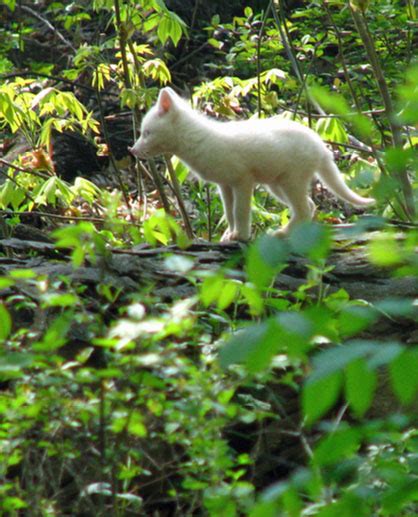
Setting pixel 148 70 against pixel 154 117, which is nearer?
pixel 154 117

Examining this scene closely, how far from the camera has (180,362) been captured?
7.64ft

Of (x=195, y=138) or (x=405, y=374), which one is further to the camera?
(x=195, y=138)

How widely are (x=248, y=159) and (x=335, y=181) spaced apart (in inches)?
26.7

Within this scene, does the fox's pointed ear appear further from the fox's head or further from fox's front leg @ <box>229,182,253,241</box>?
fox's front leg @ <box>229,182,253,241</box>

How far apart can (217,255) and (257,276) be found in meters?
3.28

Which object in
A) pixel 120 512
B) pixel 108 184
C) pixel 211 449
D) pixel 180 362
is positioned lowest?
pixel 108 184

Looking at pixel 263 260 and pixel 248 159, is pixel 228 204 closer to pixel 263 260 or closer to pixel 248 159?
pixel 248 159

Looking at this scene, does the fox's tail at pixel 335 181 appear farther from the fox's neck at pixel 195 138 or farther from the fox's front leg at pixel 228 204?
the fox's neck at pixel 195 138

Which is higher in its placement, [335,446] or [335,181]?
[335,446]

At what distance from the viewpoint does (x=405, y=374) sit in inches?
53.2

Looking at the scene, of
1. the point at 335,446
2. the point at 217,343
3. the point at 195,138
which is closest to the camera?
the point at 335,446

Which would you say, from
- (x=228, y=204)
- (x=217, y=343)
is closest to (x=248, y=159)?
(x=228, y=204)

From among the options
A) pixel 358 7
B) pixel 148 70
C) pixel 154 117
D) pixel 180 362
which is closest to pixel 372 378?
pixel 180 362

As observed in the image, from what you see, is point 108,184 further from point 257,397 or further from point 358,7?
point 257,397
